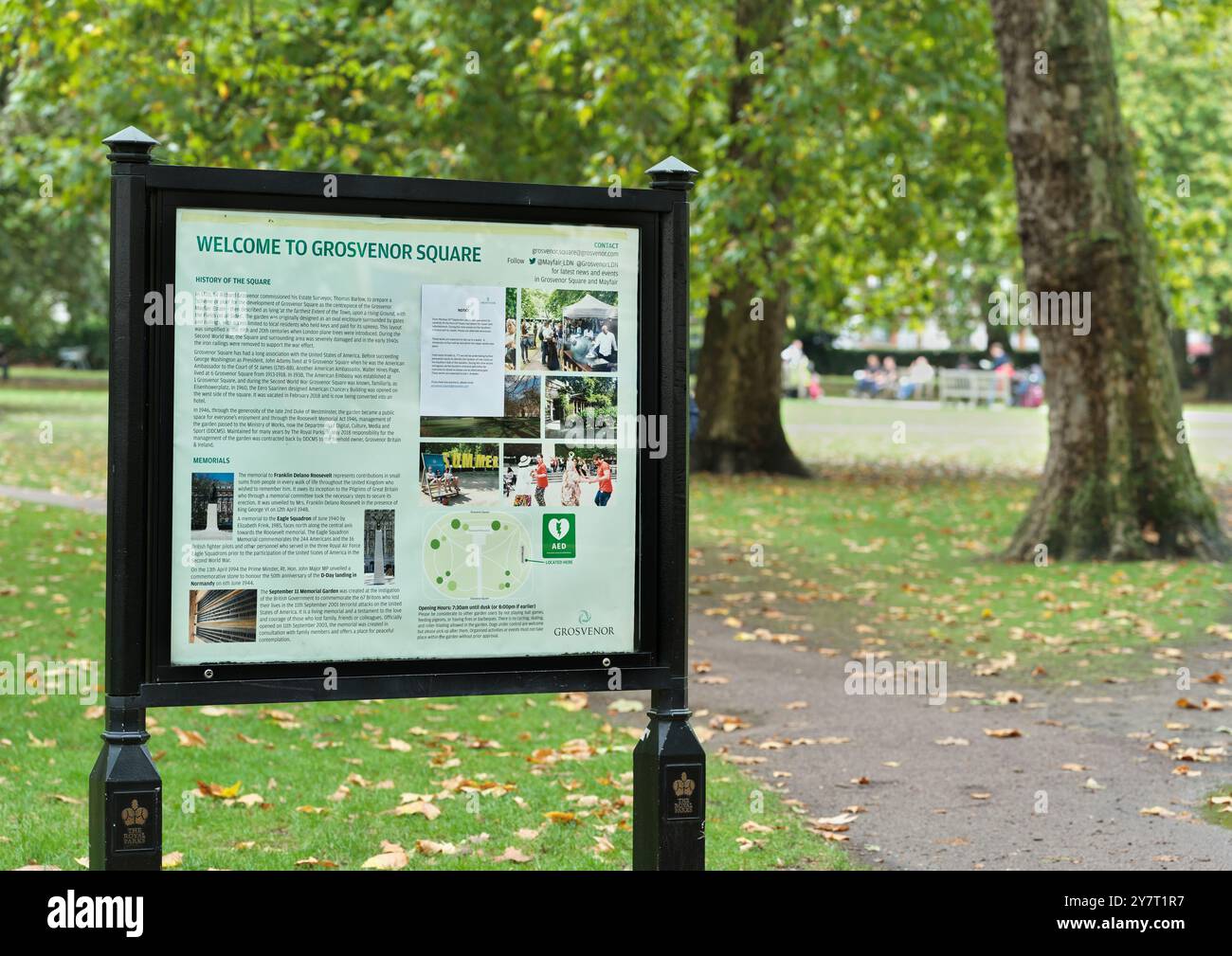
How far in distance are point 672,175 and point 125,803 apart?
2.26 m

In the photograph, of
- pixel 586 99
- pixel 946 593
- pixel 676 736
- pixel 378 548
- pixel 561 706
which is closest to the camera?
pixel 378 548

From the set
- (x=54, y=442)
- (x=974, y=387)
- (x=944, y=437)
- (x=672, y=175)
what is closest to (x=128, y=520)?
(x=672, y=175)

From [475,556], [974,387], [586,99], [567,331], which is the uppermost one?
[586,99]

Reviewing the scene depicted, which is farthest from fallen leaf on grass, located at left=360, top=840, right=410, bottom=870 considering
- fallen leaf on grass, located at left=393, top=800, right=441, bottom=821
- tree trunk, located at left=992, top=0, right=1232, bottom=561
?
tree trunk, located at left=992, top=0, right=1232, bottom=561

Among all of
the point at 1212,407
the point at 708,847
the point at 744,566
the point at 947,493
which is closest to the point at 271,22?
the point at 744,566

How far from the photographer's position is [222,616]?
169 inches

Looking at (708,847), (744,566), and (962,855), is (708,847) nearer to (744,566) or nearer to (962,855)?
(962,855)

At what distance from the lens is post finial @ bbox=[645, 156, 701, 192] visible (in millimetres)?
4525

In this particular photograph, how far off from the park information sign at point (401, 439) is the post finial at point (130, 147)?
0.21 meters

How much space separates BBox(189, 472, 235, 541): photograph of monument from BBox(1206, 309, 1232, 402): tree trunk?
2037 inches

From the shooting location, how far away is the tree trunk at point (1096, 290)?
13.7 meters

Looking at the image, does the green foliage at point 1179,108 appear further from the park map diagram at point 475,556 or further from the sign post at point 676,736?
the park map diagram at point 475,556

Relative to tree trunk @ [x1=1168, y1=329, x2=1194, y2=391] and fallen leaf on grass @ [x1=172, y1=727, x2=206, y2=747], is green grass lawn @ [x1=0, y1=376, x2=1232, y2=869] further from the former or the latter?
tree trunk @ [x1=1168, y1=329, x2=1194, y2=391]

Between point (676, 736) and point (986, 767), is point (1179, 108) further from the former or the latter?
point (676, 736)
